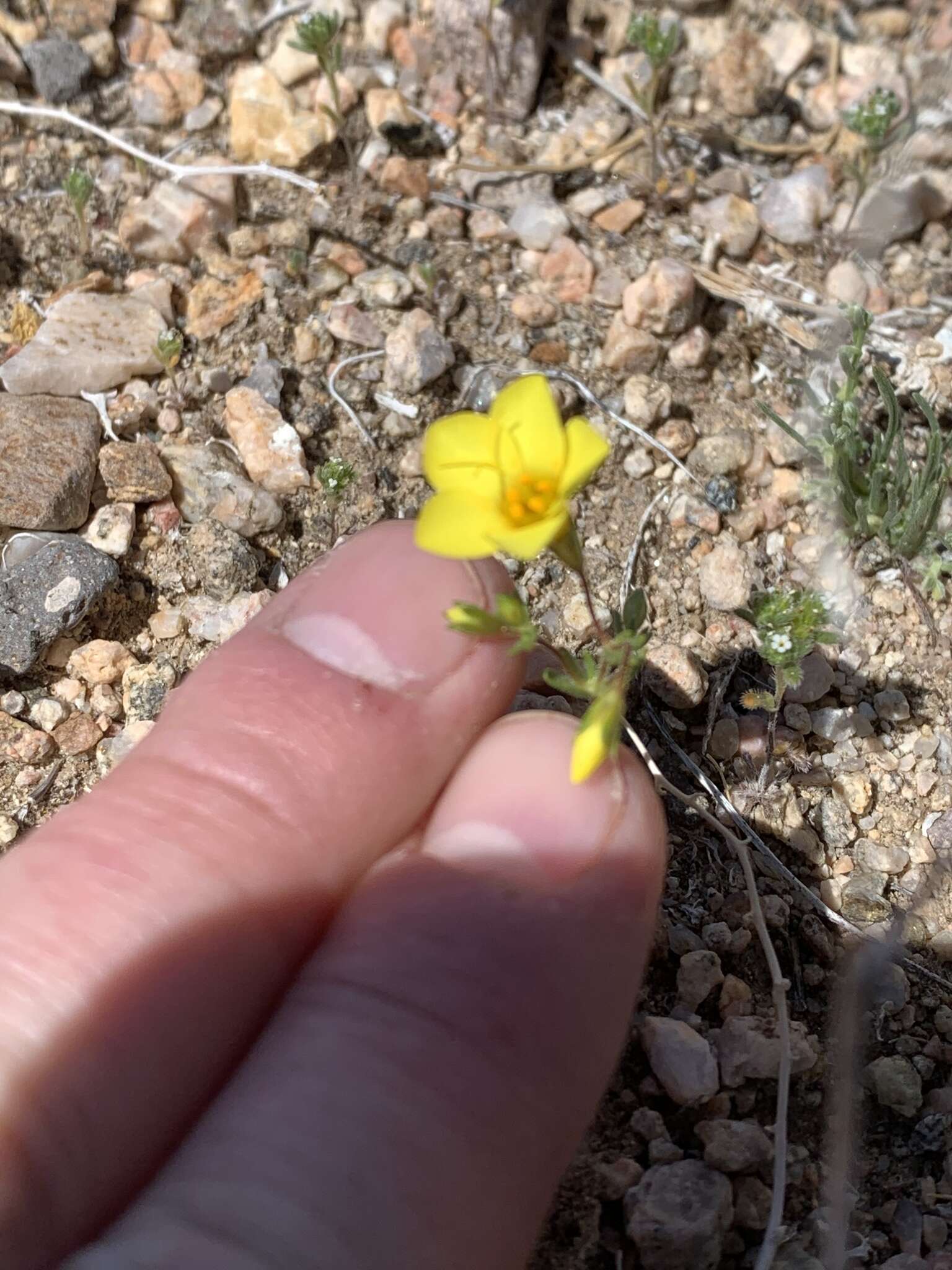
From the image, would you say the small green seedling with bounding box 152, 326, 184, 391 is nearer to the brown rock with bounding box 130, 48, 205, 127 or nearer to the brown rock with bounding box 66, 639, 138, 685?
the brown rock with bounding box 66, 639, 138, 685

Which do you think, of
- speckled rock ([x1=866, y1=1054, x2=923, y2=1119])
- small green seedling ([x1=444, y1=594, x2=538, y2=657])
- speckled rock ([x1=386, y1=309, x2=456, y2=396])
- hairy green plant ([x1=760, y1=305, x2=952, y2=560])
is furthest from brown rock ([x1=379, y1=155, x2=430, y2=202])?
speckled rock ([x1=866, y1=1054, x2=923, y2=1119])

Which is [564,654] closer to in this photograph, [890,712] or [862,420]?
[890,712]

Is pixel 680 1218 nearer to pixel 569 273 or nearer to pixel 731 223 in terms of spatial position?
pixel 569 273

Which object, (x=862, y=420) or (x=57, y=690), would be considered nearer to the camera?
(x=57, y=690)

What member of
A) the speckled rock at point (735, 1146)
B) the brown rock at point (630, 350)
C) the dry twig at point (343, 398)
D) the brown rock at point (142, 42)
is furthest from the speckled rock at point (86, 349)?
the speckled rock at point (735, 1146)

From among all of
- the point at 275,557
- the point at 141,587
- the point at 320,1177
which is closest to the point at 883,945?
the point at 320,1177

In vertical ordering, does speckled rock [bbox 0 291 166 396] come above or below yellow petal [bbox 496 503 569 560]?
below
